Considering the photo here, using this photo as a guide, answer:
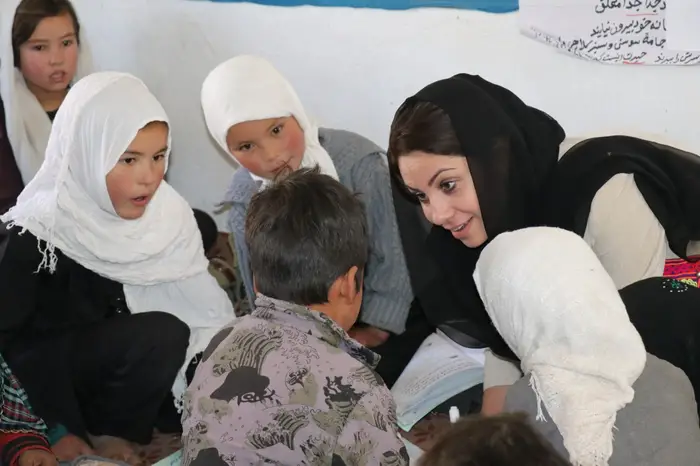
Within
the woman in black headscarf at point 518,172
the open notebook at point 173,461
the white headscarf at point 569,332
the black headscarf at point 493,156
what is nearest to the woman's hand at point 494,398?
the woman in black headscarf at point 518,172

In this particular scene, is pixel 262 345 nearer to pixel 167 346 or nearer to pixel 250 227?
pixel 250 227

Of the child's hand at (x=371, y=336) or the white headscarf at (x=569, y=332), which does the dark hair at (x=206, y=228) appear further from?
the white headscarf at (x=569, y=332)

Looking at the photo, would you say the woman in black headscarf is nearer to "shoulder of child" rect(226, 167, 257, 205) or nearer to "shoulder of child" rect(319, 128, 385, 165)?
"shoulder of child" rect(319, 128, 385, 165)

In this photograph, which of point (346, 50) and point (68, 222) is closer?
point (68, 222)

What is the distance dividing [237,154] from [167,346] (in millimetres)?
466

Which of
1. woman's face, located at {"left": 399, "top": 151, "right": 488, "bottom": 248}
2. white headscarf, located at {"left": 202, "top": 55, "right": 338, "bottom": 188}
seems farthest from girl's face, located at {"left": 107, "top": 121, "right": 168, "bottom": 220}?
woman's face, located at {"left": 399, "top": 151, "right": 488, "bottom": 248}

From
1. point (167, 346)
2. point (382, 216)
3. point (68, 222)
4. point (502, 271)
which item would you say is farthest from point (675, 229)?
point (68, 222)

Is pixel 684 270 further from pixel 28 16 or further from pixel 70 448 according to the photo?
pixel 28 16

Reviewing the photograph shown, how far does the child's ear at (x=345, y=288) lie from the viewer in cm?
132

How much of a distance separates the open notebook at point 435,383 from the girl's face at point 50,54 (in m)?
1.29

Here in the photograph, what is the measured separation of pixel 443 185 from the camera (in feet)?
5.13

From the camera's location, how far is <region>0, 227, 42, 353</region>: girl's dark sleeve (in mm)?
1770

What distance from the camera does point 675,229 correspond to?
154 cm

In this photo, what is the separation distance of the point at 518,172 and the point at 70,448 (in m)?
1.13
